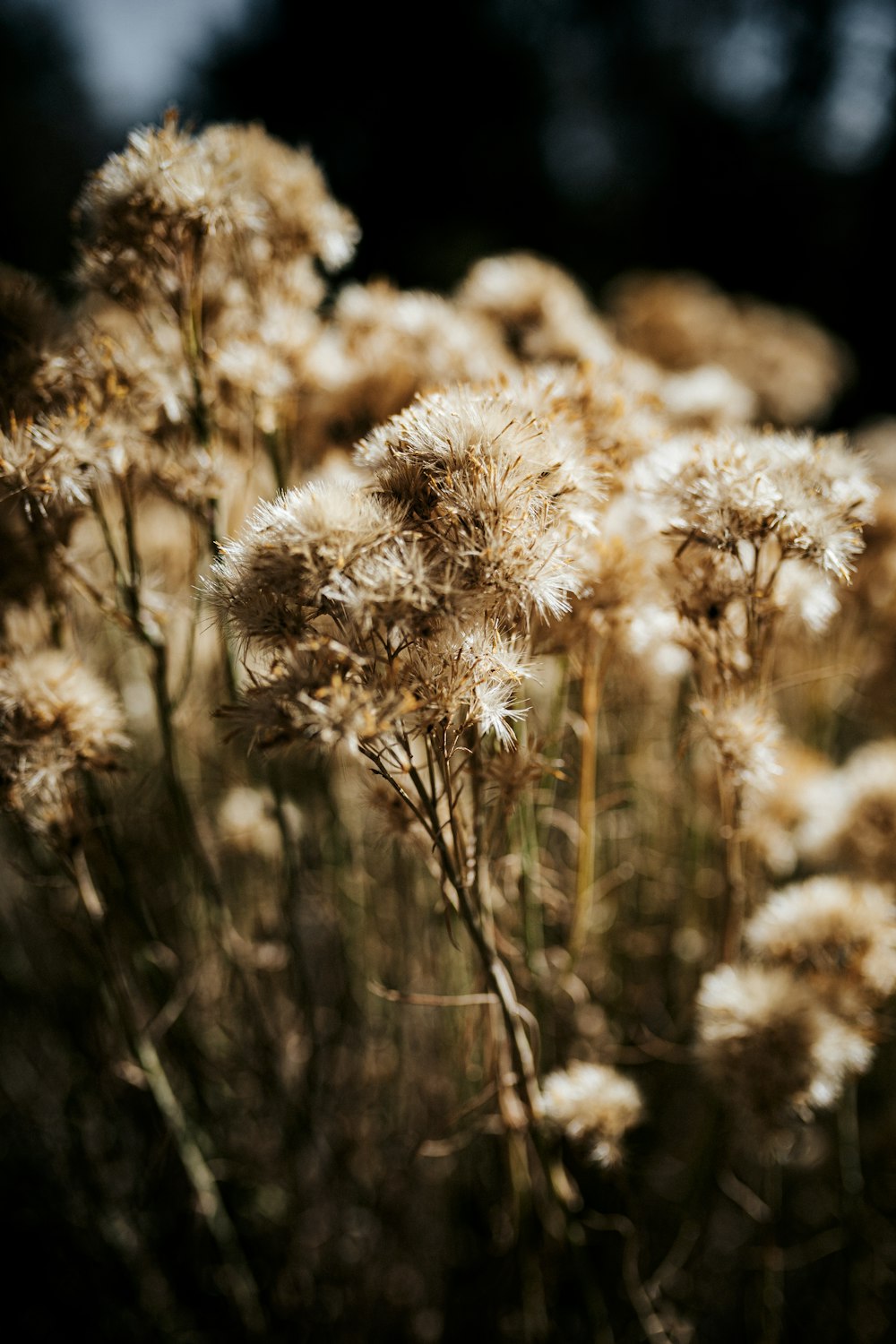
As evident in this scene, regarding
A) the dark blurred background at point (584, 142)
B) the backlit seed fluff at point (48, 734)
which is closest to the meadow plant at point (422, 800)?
the backlit seed fluff at point (48, 734)

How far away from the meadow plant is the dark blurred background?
315 cm

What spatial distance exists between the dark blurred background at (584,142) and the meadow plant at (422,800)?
3150 millimetres

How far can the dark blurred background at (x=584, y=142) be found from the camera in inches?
139

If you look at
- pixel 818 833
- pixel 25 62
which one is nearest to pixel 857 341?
pixel 818 833

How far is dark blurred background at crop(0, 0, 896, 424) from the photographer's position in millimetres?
3535

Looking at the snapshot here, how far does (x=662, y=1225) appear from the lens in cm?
82

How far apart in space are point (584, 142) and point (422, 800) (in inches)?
186

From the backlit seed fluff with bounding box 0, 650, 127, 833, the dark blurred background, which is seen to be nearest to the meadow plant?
the backlit seed fluff with bounding box 0, 650, 127, 833

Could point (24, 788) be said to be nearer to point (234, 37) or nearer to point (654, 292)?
point (654, 292)

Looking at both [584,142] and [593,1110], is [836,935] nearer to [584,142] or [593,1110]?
[593,1110]

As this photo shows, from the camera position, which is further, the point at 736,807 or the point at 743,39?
the point at 743,39

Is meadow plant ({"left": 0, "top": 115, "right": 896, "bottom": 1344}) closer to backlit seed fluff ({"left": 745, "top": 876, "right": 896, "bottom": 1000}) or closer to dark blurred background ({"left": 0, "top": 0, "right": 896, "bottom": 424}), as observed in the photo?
backlit seed fluff ({"left": 745, "top": 876, "right": 896, "bottom": 1000})

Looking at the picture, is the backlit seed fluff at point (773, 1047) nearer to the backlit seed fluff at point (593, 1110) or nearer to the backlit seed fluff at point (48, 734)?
the backlit seed fluff at point (593, 1110)

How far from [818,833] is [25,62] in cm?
651
